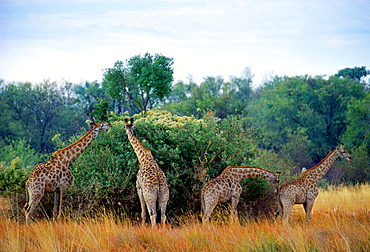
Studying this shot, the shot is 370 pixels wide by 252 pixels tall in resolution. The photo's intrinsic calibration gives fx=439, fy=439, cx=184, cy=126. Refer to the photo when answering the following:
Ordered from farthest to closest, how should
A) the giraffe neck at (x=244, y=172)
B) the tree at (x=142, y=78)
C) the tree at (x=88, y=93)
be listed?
1. the tree at (x=88, y=93)
2. the tree at (x=142, y=78)
3. the giraffe neck at (x=244, y=172)

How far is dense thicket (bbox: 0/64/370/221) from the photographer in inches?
420

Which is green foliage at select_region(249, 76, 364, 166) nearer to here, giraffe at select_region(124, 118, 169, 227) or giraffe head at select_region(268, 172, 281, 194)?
giraffe head at select_region(268, 172, 281, 194)

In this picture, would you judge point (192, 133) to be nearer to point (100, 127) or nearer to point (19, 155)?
point (100, 127)

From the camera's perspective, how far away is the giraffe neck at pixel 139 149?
9688 mm

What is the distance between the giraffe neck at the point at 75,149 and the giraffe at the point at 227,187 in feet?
9.48

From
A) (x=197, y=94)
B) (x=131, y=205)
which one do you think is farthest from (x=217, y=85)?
(x=131, y=205)

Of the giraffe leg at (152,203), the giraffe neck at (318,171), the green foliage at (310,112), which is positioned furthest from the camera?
the green foliage at (310,112)

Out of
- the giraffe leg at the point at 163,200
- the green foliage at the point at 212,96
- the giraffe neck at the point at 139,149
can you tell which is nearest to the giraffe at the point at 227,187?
the giraffe leg at the point at 163,200

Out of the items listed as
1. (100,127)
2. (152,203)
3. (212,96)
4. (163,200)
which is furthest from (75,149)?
(212,96)

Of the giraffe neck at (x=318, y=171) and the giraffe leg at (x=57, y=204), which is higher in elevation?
the giraffe neck at (x=318, y=171)

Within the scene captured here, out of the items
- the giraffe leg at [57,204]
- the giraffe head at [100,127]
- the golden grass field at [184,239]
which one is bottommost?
the golden grass field at [184,239]

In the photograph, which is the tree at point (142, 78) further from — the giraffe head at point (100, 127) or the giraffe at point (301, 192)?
the giraffe at point (301, 192)

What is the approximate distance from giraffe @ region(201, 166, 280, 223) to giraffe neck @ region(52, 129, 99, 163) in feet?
Answer: 9.48

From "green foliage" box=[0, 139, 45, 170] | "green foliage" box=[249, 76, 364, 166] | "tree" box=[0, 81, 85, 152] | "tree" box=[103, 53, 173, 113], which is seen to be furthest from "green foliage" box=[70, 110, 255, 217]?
"tree" box=[0, 81, 85, 152]
